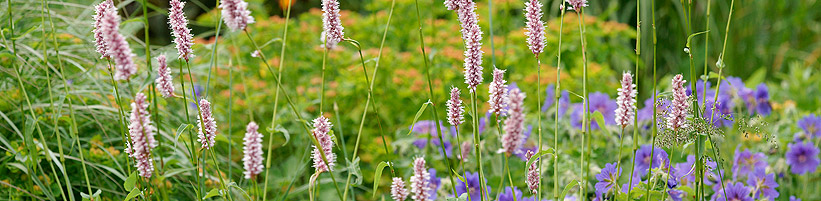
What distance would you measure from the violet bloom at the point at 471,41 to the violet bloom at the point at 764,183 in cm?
118

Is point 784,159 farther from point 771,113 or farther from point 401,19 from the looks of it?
point 401,19

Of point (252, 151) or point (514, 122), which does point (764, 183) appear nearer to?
point (514, 122)

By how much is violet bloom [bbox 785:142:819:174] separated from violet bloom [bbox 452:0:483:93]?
1641mm

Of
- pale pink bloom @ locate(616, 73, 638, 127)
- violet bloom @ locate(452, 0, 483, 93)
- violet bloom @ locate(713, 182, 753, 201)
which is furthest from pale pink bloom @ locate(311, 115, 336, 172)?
violet bloom @ locate(713, 182, 753, 201)

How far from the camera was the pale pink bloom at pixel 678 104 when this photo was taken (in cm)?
121

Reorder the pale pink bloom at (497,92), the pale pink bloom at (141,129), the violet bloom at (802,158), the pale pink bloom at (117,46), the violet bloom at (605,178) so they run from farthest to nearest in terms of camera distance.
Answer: the violet bloom at (802,158)
the violet bloom at (605,178)
the pale pink bloom at (497,92)
the pale pink bloom at (141,129)
the pale pink bloom at (117,46)

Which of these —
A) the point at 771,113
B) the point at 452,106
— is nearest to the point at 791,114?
the point at 771,113

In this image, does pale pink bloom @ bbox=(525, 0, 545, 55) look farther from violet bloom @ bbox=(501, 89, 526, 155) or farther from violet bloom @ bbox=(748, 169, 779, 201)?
violet bloom @ bbox=(748, 169, 779, 201)

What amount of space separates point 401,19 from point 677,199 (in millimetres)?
1911

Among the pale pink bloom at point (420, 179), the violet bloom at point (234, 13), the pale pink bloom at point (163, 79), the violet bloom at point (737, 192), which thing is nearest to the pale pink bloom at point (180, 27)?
the pale pink bloom at point (163, 79)

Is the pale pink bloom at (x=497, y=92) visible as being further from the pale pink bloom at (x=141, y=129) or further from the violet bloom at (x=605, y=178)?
the violet bloom at (x=605, y=178)

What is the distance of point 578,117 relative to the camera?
2.64m

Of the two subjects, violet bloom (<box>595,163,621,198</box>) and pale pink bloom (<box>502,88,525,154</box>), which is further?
violet bloom (<box>595,163,621,198</box>)

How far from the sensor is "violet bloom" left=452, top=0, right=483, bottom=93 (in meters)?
1.14
